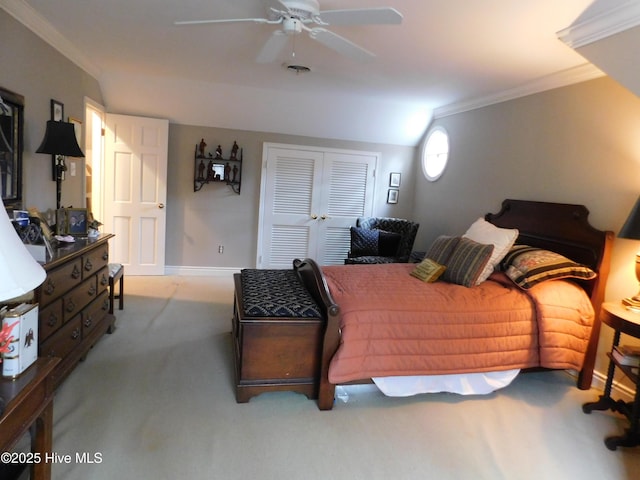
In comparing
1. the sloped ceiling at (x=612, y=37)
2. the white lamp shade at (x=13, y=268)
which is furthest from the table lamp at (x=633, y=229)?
the white lamp shade at (x=13, y=268)

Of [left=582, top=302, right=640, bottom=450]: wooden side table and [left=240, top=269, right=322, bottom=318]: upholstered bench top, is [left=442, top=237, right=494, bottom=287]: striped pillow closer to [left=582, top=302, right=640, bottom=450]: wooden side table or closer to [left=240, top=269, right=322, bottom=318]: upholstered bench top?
[left=582, top=302, right=640, bottom=450]: wooden side table

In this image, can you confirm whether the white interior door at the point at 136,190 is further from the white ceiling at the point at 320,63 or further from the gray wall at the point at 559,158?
the gray wall at the point at 559,158

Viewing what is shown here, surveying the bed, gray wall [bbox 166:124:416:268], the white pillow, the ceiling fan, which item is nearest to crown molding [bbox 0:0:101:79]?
the ceiling fan

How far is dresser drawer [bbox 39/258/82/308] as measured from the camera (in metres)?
2.28

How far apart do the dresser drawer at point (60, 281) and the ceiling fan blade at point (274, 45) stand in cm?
191

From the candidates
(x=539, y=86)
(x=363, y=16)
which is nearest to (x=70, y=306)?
(x=363, y=16)

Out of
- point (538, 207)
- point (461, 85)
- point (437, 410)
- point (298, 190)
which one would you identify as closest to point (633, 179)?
point (538, 207)

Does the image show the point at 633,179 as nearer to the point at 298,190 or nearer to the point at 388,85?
the point at 388,85

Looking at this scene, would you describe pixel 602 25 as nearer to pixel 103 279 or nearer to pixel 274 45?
pixel 274 45

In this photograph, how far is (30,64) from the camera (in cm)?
304

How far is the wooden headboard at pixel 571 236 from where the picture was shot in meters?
2.94

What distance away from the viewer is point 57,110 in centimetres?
351

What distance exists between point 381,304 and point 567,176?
→ 79.3 inches

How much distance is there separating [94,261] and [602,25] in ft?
11.9
